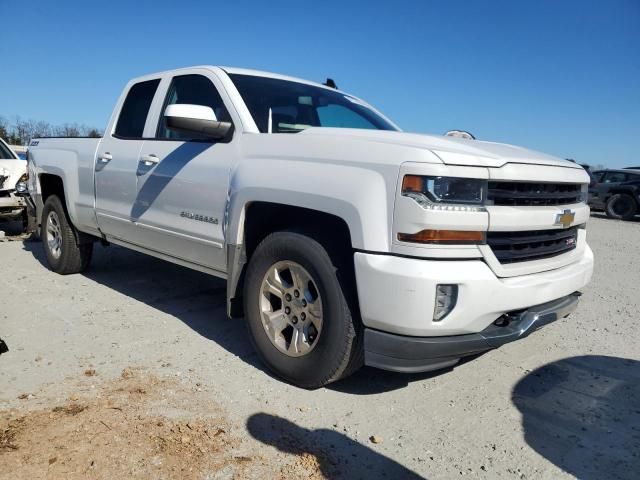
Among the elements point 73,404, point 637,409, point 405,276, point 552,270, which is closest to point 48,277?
point 73,404

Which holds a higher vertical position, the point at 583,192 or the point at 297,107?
the point at 297,107

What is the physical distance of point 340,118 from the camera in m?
4.13

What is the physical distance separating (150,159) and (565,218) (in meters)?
3.00

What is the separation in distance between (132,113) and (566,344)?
419 cm

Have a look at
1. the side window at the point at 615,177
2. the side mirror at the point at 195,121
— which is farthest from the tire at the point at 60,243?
the side window at the point at 615,177

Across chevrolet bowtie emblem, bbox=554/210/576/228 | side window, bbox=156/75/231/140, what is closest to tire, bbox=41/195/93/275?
side window, bbox=156/75/231/140

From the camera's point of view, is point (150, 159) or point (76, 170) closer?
point (150, 159)

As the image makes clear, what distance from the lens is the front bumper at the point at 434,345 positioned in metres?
2.51

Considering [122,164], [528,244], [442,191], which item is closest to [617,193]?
[528,244]

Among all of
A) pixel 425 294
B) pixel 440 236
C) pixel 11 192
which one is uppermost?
pixel 440 236

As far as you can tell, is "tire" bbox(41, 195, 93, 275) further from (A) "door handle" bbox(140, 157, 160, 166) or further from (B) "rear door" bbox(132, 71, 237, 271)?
(A) "door handle" bbox(140, 157, 160, 166)

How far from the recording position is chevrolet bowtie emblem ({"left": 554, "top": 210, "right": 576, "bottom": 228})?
2904 mm

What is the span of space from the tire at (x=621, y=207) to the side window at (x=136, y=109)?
1632cm

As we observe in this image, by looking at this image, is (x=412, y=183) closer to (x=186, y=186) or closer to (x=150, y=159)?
(x=186, y=186)
